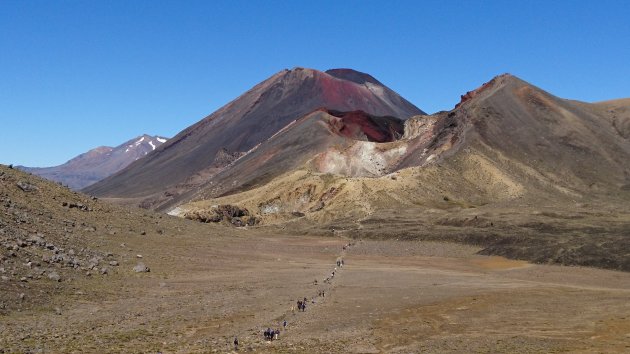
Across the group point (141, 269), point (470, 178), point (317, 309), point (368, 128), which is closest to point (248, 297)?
point (317, 309)

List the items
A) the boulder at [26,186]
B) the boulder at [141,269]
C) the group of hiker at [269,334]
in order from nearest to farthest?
the group of hiker at [269,334], the boulder at [141,269], the boulder at [26,186]

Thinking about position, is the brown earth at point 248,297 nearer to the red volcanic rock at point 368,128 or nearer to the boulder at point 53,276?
the boulder at point 53,276

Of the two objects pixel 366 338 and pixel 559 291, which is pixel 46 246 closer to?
pixel 366 338

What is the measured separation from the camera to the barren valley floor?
2420 centimetres

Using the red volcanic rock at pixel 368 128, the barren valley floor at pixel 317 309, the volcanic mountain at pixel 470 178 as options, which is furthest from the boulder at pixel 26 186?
the red volcanic rock at pixel 368 128

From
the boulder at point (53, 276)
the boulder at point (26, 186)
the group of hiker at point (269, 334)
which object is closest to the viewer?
the group of hiker at point (269, 334)

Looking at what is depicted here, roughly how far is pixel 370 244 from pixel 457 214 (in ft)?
61.7

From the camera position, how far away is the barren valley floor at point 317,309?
2420 cm

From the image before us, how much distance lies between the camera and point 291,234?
88.9m

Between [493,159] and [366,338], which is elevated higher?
[493,159]

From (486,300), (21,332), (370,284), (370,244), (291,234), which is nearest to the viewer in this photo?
(21,332)

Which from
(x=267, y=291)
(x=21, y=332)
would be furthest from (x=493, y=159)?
(x=21, y=332)

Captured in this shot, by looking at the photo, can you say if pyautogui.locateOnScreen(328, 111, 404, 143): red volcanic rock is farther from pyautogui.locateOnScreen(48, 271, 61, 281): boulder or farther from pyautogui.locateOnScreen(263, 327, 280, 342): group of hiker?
pyautogui.locateOnScreen(263, 327, 280, 342): group of hiker

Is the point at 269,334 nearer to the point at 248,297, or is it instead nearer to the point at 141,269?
the point at 248,297
